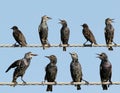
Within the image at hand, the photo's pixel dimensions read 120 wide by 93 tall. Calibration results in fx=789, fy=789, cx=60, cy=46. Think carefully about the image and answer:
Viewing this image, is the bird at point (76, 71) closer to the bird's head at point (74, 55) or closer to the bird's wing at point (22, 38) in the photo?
the bird's head at point (74, 55)

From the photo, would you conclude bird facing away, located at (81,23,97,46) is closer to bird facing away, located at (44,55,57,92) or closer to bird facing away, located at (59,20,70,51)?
bird facing away, located at (59,20,70,51)

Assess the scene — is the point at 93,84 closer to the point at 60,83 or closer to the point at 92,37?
the point at 60,83

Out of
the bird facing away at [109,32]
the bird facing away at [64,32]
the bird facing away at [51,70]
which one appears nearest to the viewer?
the bird facing away at [51,70]

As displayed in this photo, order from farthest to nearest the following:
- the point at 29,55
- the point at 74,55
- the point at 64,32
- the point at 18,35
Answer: the point at 64,32 → the point at 18,35 → the point at 74,55 → the point at 29,55

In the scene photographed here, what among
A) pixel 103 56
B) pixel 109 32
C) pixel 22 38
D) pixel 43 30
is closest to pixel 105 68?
pixel 103 56

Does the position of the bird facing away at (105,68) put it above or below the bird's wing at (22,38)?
below

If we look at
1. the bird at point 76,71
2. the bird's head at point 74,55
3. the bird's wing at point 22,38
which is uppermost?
the bird's wing at point 22,38

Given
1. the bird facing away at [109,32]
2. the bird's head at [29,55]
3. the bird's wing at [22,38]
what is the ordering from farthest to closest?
the bird facing away at [109,32], the bird's wing at [22,38], the bird's head at [29,55]

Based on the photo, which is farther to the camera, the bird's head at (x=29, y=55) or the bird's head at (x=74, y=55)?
the bird's head at (x=74, y=55)

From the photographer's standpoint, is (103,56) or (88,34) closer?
(103,56)

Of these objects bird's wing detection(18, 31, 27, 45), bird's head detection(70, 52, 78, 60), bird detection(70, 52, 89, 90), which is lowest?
bird detection(70, 52, 89, 90)

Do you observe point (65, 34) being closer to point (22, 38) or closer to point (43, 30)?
point (43, 30)

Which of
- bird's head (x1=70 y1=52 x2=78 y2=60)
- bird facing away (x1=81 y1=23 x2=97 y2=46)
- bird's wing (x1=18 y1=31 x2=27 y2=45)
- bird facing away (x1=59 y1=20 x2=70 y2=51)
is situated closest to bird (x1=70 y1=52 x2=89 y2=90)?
bird's head (x1=70 y1=52 x2=78 y2=60)

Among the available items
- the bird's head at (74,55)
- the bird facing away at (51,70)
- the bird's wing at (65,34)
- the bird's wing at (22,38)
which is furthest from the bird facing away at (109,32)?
the bird's wing at (22,38)
